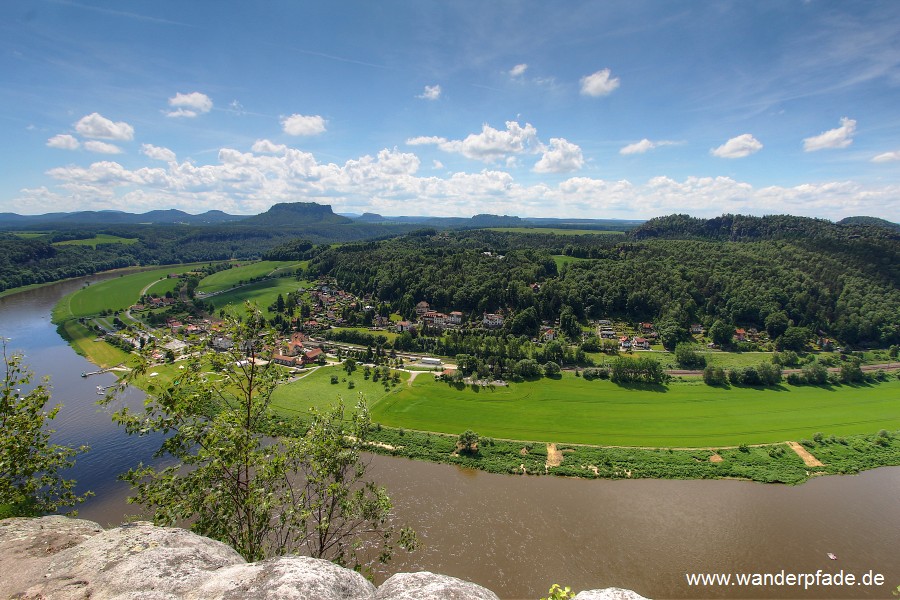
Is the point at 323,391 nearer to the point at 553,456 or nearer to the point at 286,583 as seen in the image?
the point at 553,456

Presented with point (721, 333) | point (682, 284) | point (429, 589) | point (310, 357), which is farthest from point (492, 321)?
point (429, 589)

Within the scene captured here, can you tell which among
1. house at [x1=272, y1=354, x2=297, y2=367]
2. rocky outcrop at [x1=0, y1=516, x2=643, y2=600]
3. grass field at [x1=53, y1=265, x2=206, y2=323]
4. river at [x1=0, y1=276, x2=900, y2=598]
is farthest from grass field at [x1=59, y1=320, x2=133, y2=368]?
rocky outcrop at [x1=0, y1=516, x2=643, y2=600]

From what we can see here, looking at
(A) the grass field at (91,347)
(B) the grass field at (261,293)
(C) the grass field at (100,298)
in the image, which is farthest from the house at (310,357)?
(C) the grass field at (100,298)

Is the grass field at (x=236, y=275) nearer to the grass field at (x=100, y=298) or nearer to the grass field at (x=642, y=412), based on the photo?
the grass field at (x=100, y=298)

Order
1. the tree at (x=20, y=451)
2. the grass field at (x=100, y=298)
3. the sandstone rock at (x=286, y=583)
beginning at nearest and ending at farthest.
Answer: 1. the sandstone rock at (x=286, y=583)
2. the tree at (x=20, y=451)
3. the grass field at (x=100, y=298)

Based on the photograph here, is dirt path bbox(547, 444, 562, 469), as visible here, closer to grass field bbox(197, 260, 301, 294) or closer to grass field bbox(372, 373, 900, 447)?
grass field bbox(372, 373, 900, 447)
